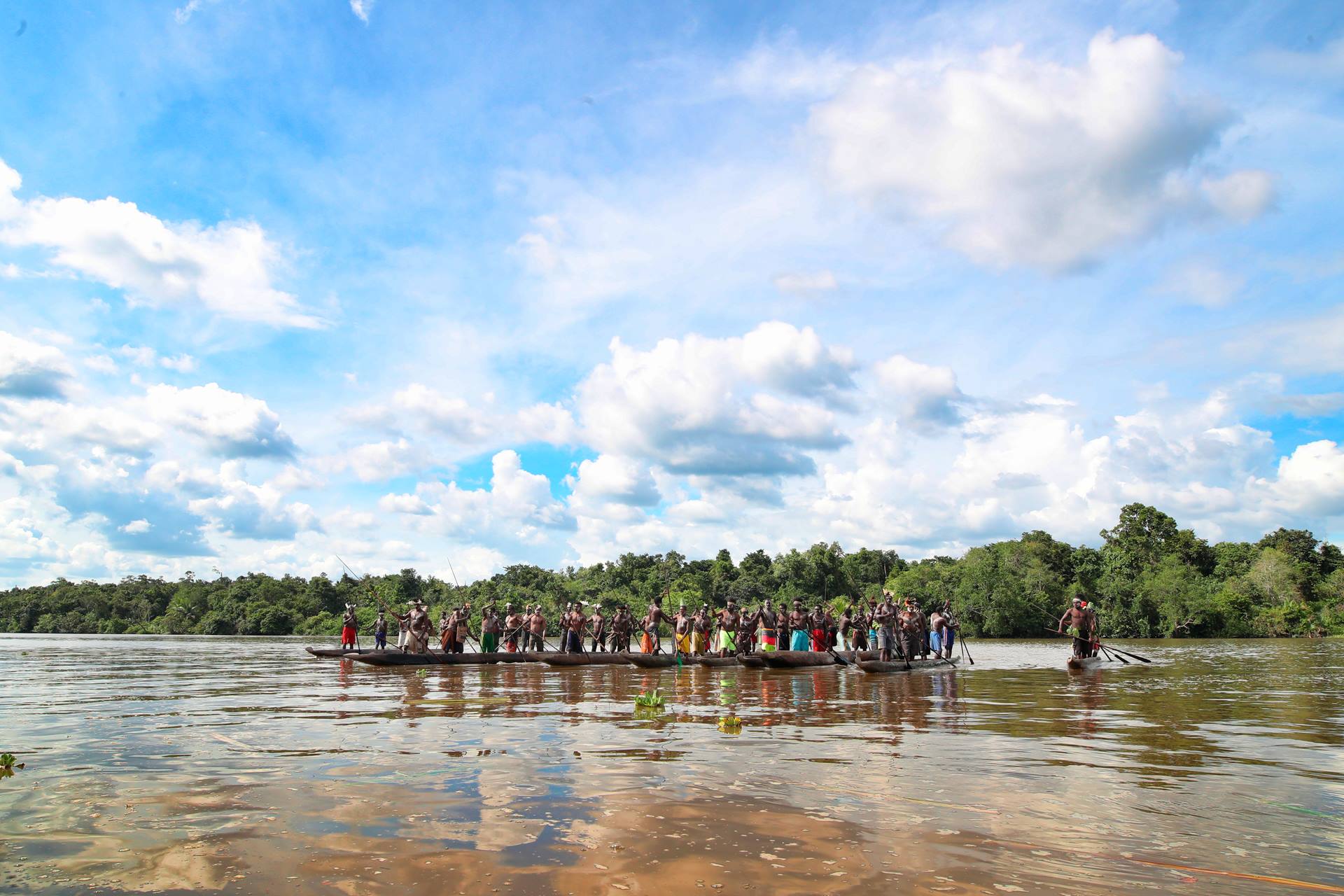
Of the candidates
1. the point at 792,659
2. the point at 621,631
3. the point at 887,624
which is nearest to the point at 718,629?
the point at 621,631

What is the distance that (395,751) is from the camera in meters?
8.40

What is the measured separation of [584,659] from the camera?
23.6 meters

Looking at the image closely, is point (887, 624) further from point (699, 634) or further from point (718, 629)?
point (699, 634)

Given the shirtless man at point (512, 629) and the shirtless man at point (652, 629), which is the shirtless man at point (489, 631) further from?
the shirtless man at point (652, 629)

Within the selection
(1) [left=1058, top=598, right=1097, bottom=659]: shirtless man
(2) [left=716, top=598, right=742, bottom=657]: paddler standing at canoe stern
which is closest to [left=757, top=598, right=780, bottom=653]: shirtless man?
(2) [left=716, top=598, right=742, bottom=657]: paddler standing at canoe stern

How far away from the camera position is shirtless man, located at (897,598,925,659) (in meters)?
22.7

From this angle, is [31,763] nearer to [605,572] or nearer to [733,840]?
[733,840]

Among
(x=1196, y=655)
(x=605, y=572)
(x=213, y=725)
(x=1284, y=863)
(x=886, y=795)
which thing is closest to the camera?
(x=1284, y=863)

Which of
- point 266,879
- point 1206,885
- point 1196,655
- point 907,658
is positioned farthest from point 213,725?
point 1196,655

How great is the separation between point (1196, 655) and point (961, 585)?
134ft

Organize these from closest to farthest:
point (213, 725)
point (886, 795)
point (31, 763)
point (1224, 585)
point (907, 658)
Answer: point (886, 795) → point (31, 763) → point (213, 725) → point (907, 658) → point (1224, 585)

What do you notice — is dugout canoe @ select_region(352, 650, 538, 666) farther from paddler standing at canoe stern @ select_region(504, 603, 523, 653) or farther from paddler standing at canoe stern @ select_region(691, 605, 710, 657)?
paddler standing at canoe stern @ select_region(691, 605, 710, 657)

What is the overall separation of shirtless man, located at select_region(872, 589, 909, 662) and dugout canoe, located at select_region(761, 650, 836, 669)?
1.76m

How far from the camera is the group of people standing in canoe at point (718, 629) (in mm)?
24125
